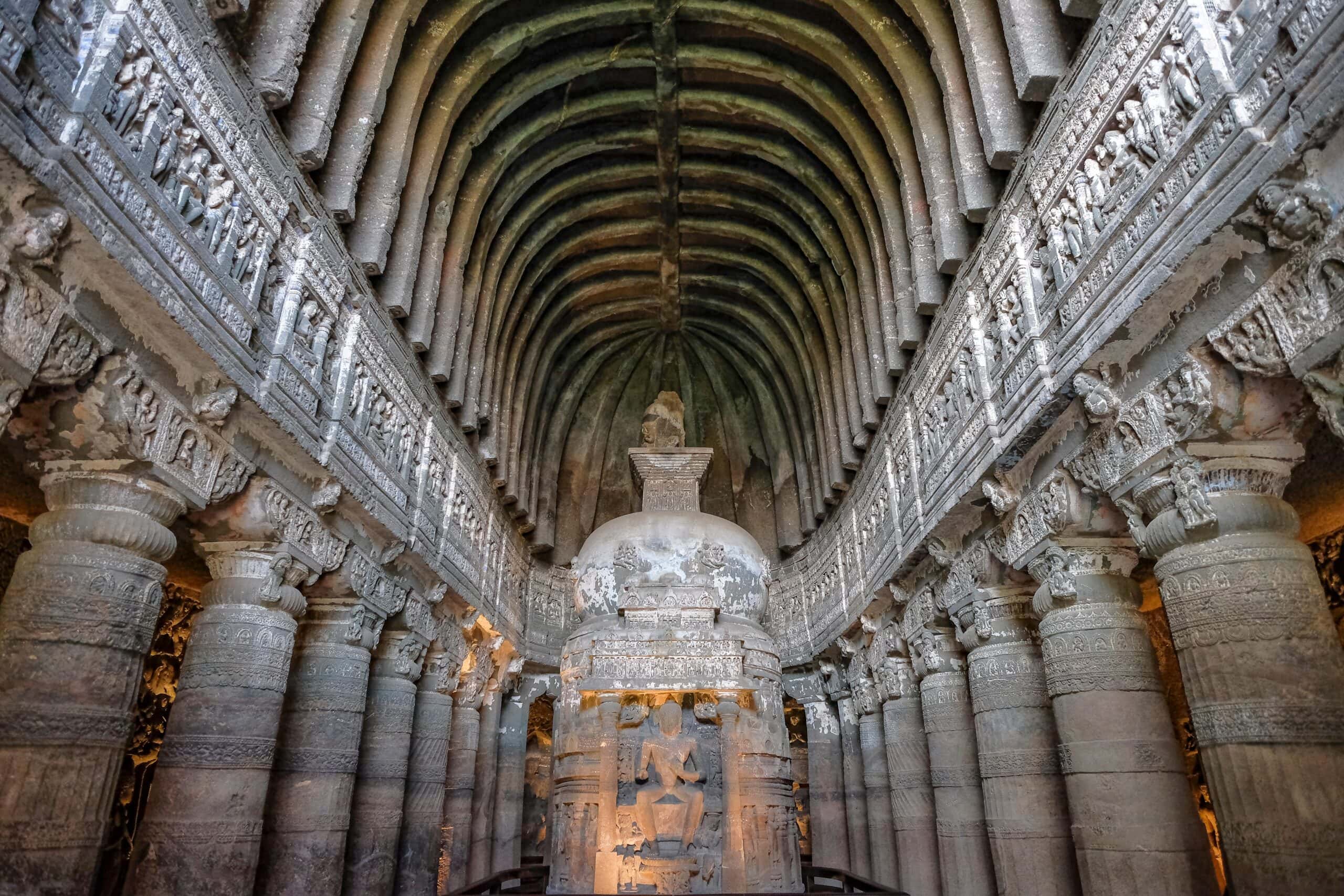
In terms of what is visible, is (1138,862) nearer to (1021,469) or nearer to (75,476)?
(1021,469)

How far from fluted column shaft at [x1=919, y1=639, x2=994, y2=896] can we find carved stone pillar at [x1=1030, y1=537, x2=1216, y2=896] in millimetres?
2929

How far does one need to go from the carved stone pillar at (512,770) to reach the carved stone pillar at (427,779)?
3666 millimetres

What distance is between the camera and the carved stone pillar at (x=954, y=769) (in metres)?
9.80

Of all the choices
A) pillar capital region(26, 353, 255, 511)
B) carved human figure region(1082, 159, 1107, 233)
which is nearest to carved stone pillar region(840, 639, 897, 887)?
carved human figure region(1082, 159, 1107, 233)

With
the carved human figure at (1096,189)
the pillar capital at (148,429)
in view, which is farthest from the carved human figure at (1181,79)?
the pillar capital at (148,429)

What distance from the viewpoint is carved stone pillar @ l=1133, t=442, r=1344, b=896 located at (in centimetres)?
477

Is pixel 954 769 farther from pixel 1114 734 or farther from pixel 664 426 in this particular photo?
pixel 664 426

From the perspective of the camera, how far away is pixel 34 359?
15.9 feet

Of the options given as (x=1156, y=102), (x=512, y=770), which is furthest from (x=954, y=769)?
(x=512, y=770)

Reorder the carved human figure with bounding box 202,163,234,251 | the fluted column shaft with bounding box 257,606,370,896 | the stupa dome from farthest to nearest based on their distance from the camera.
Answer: the stupa dome → the fluted column shaft with bounding box 257,606,370,896 → the carved human figure with bounding box 202,163,234,251

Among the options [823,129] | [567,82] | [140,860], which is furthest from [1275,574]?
[567,82]

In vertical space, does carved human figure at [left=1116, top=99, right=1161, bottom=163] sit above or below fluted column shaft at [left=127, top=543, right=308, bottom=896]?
above

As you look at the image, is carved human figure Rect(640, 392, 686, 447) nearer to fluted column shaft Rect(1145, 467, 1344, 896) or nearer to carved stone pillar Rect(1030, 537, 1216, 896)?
carved stone pillar Rect(1030, 537, 1216, 896)

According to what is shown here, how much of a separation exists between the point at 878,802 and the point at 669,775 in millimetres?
4463
